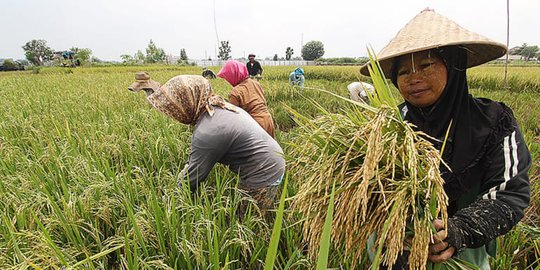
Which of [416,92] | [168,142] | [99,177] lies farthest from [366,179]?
[168,142]

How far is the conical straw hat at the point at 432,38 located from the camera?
2.90 feet

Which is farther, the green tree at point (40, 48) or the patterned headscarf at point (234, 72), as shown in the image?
the green tree at point (40, 48)

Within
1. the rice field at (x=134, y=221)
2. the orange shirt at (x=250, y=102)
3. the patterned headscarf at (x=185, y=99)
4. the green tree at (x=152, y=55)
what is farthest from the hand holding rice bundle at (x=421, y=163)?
the green tree at (x=152, y=55)

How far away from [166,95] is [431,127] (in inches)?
61.8

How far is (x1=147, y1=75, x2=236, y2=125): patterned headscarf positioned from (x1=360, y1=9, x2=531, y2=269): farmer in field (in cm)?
122

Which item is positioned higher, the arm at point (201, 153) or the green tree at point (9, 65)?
the green tree at point (9, 65)

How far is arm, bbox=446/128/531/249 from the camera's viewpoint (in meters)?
0.77

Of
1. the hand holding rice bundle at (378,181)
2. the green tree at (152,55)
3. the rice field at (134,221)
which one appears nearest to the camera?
the hand holding rice bundle at (378,181)

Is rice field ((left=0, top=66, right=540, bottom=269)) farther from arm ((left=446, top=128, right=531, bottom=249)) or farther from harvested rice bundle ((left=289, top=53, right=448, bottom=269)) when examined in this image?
arm ((left=446, top=128, right=531, bottom=249))

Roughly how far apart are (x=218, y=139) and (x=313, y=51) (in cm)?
8048

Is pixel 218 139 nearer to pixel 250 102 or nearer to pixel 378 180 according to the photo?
pixel 378 180

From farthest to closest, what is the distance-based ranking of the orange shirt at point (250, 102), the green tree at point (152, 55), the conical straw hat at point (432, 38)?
the green tree at point (152, 55) < the orange shirt at point (250, 102) < the conical straw hat at point (432, 38)

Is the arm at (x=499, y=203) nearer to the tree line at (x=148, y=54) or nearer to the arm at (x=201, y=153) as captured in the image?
the arm at (x=201, y=153)

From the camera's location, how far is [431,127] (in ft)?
3.45
